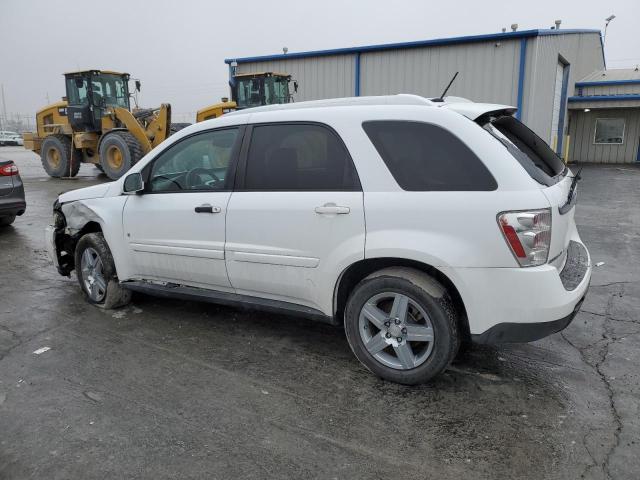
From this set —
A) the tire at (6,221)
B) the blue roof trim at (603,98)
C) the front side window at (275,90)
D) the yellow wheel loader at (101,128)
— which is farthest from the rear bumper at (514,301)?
the blue roof trim at (603,98)

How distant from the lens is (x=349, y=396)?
3.29 metres

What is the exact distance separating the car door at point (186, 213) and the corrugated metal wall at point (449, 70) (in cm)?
1597

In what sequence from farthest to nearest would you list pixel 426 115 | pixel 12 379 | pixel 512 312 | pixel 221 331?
pixel 221 331 → pixel 12 379 → pixel 426 115 → pixel 512 312

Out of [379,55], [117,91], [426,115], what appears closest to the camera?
[426,115]

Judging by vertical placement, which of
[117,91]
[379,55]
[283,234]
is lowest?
[283,234]

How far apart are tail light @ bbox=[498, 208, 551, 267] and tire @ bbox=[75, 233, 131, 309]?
11.5 ft

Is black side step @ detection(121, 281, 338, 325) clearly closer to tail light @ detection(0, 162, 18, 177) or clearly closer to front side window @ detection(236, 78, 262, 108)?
tail light @ detection(0, 162, 18, 177)

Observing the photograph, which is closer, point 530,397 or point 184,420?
point 184,420

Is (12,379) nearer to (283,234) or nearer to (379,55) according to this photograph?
(283,234)

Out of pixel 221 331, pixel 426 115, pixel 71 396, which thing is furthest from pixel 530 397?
pixel 71 396

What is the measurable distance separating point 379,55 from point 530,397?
19.0m

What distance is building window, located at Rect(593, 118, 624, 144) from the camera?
24.9 metres

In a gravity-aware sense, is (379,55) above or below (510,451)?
above

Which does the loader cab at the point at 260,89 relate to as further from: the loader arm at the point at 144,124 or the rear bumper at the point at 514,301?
the rear bumper at the point at 514,301
